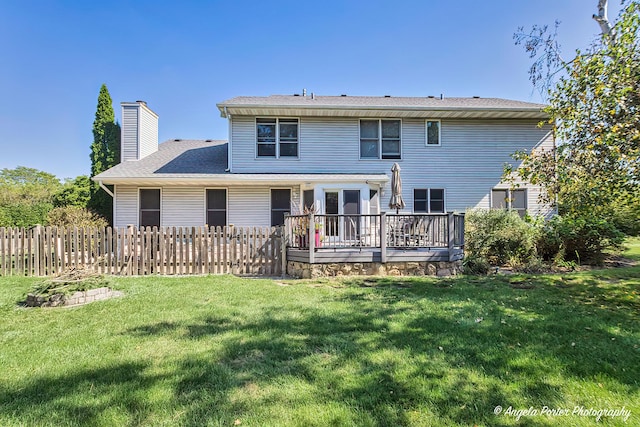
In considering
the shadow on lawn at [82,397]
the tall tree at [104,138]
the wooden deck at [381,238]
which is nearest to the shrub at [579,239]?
the wooden deck at [381,238]

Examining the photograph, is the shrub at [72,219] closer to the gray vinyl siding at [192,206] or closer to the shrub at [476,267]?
the gray vinyl siding at [192,206]

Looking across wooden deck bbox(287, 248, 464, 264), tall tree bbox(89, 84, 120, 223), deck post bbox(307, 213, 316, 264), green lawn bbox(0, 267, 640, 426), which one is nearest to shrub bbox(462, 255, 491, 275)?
wooden deck bbox(287, 248, 464, 264)

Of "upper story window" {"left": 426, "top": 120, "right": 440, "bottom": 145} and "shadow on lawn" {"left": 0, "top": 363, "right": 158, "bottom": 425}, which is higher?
"upper story window" {"left": 426, "top": 120, "right": 440, "bottom": 145}

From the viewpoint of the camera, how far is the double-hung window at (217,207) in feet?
41.4

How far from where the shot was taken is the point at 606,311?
16.2 ft

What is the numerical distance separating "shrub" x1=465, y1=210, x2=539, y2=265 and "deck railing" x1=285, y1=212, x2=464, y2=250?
1.69 m

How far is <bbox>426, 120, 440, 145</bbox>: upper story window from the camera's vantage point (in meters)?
13.3

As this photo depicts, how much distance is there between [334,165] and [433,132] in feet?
15.0

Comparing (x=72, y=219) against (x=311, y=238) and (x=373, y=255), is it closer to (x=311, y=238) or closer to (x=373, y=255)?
(x=311, y=238)

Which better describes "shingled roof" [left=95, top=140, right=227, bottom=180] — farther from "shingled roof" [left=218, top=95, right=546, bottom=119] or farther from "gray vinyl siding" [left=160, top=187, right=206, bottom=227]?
"shingled roof" [left=218, top=95, right=546, bottom=119]

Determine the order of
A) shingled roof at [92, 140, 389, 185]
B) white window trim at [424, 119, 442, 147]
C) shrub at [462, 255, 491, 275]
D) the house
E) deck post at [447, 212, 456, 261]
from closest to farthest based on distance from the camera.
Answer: deck post at [447, 212, 456, 261] < shrub at [462, 255, 491, 275] < shingled roof at [92, 140, 389, 185] < the house < white window trim at [424, 119, 442, 147]

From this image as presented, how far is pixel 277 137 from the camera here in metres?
12.8

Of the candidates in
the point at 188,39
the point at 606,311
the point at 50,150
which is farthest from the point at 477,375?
the point at 50,150

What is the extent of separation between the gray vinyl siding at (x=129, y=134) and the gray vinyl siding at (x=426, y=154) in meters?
5.10
